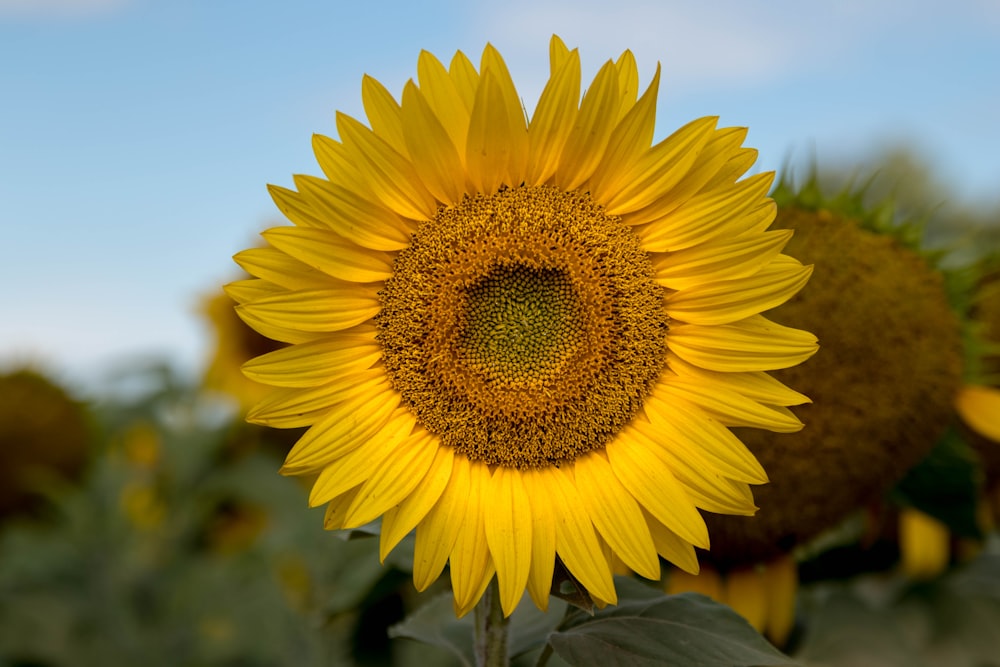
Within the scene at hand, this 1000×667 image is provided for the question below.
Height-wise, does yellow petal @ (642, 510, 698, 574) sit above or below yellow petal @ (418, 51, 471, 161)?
below

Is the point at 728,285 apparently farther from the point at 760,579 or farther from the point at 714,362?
the point at 760,579

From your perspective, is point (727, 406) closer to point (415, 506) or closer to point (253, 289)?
point (415, 506)

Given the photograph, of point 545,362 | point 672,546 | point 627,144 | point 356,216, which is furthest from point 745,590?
point 356,216

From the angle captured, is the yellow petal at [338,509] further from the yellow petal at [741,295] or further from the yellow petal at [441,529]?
the yellow petal at [741,295]

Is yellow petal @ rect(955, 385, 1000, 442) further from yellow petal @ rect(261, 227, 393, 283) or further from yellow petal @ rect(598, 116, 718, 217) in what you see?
Answer: yellow petal @ rect(261, 227, 393, 283)

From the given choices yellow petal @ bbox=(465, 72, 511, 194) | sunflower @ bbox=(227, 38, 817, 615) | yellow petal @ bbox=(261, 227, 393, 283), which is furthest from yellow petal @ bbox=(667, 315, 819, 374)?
yellow petal @ bbox=(261, 227, 393, 283)

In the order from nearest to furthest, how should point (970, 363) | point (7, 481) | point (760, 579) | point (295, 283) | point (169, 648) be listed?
point (295, 283)
point (760, 579)
point (970, 363)
point (169, 648)
point (7, 481)

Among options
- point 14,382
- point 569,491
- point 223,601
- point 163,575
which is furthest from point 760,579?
point 14,382
